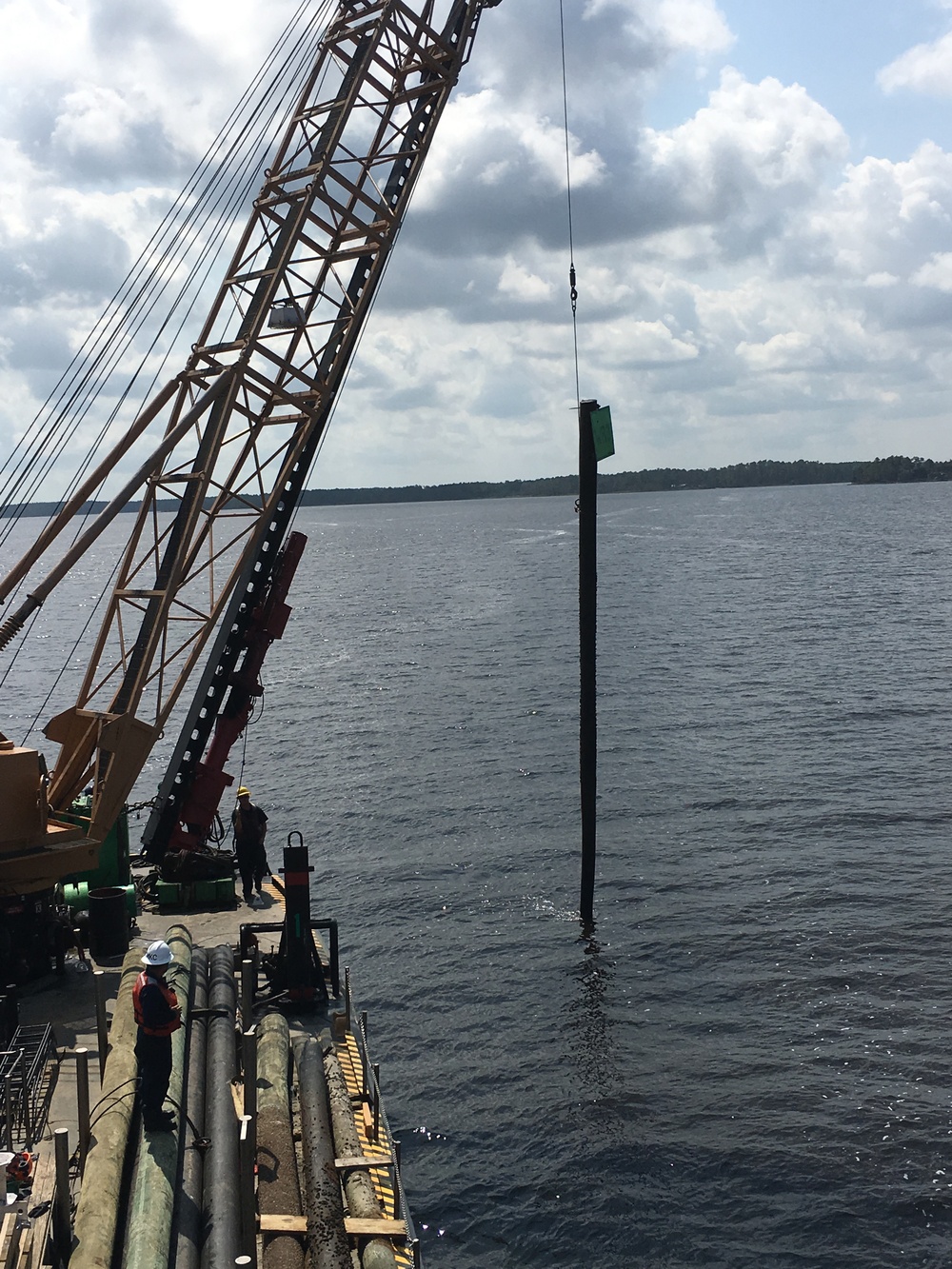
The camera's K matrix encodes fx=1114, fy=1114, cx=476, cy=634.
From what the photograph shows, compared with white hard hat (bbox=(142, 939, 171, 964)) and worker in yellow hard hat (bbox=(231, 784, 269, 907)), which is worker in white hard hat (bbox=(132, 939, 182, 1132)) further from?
worker in yellow hard hat (bbox=(231, 784, 269, 907))

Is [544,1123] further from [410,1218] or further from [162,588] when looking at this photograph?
[162,588]

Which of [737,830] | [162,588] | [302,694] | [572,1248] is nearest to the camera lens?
[572,1248]

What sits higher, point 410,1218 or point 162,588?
point 162,588

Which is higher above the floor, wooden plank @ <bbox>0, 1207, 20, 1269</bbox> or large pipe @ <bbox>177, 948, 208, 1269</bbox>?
wooden plank @ <bbox>0, 1207, 20, 1269</bbox>

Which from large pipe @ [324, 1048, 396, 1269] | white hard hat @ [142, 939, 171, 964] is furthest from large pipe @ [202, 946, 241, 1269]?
white hard hat @ [142, 939, 171, 964]

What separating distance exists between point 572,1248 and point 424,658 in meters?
56.5

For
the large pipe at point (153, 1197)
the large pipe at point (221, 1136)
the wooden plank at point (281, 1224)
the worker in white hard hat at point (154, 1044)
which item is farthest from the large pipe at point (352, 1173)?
the worker in white hard hat at point (154, 1044)

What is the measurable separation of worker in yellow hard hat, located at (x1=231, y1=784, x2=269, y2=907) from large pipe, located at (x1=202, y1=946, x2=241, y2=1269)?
236 inches

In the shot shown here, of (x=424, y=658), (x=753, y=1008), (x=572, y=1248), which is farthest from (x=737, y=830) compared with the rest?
(x=424, y=658)

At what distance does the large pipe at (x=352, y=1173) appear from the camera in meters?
11.5

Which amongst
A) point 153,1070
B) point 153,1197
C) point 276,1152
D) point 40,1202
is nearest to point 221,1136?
point 276,1152

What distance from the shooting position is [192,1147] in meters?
12.2

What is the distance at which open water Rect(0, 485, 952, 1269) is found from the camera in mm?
17500

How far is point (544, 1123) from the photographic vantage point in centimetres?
1973
